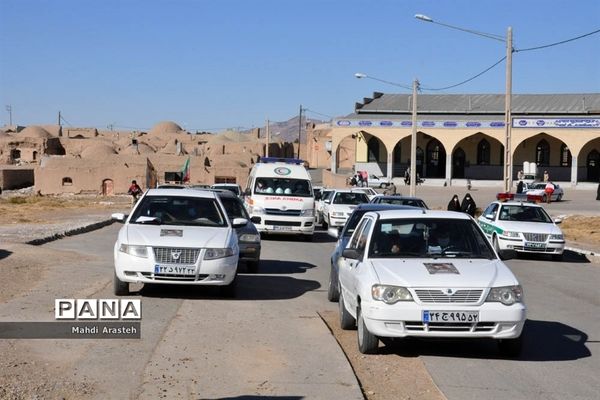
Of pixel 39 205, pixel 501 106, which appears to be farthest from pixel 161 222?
pixel 501 106

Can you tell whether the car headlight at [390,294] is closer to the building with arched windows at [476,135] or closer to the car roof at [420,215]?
the car roof at [420,215]

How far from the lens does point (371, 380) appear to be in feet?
24.8

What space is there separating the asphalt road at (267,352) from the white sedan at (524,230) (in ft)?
23.2

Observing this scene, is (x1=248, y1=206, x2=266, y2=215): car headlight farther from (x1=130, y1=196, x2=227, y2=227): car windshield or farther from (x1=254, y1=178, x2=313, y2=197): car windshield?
(x1=130, y1=196, x2=227, y2=227): car windshield

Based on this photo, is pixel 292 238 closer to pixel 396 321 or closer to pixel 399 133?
pixel 396 321

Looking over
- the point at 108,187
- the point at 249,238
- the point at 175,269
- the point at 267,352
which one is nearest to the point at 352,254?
the point at 267,352

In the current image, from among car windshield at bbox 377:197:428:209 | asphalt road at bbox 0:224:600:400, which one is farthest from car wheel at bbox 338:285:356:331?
car windshield at bbox 377:197:428:209

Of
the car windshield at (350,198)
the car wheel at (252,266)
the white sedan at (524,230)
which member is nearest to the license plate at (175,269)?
the car wheel at (252,266)

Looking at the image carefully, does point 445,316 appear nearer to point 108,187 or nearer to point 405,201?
point 405,201

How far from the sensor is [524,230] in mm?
21266

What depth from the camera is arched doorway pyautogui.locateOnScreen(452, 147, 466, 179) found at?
73.0m

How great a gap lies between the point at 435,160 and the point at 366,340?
66705 mm

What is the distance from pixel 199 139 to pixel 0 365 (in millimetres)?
100536

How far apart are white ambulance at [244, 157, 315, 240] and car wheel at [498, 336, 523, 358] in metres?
16.8
